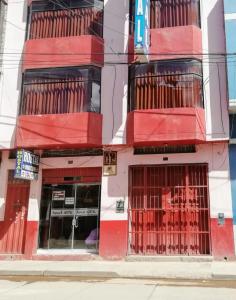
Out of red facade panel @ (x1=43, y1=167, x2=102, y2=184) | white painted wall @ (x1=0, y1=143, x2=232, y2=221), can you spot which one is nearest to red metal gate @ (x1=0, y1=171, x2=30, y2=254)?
white painted wall @ (x1=0, y1=143, x2=232, y2=221)

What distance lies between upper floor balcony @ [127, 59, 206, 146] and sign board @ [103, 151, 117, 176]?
0.92 m

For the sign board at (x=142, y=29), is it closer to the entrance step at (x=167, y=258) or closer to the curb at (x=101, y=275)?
the entrance step at (x=167, y=258)

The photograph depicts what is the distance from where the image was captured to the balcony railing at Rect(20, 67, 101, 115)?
14.7 meters

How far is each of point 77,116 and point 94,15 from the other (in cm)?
422

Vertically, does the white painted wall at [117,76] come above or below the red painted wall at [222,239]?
above

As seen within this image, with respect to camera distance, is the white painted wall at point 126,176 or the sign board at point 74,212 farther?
the sign board at point 74,212

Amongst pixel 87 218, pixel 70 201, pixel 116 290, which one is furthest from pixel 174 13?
pixel 116 290

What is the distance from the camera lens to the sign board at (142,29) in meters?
13.2

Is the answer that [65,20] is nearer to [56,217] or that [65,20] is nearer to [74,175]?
[74,175]

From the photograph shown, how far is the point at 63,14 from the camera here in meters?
15.8

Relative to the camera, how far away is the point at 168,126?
13.5 meters

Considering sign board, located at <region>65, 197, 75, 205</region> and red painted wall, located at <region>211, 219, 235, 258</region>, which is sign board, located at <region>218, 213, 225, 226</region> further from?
sign board, located at <region>65, 197, 75, 205</region>

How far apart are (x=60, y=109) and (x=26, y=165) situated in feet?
7.74

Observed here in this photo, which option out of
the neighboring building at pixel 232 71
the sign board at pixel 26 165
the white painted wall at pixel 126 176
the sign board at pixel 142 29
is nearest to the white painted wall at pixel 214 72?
the neighboring building at pixel 232 71
